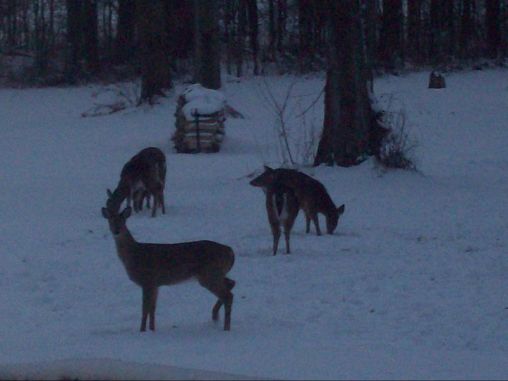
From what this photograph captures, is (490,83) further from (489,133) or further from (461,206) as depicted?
(461,206)

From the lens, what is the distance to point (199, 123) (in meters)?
24.3

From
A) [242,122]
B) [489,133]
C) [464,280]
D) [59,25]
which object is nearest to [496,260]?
[464,280]

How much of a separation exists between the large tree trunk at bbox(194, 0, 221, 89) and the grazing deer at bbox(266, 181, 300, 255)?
16049 mm

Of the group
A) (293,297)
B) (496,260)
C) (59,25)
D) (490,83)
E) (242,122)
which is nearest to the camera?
(293,297)

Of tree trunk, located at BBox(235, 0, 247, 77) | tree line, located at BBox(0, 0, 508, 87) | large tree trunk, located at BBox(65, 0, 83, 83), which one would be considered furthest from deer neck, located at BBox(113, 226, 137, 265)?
large tree trunk, located at BBox(65, 0, 83, 83)

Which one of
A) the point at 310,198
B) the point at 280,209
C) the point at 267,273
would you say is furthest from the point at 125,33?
the point at 267,273

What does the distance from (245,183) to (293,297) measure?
8751 mm

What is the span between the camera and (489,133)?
1040 inches

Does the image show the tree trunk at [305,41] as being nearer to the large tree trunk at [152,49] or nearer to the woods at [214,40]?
the woods at [214,40]

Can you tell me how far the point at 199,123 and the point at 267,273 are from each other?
1260cm

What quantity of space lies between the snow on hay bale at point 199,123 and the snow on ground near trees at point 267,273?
1.51 feet

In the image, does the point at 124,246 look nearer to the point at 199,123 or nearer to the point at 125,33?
the point at 199,123

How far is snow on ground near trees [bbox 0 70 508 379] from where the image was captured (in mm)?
7871

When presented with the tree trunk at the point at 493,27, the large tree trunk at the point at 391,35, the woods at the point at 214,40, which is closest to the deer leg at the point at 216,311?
the woods at the point at 214,40
